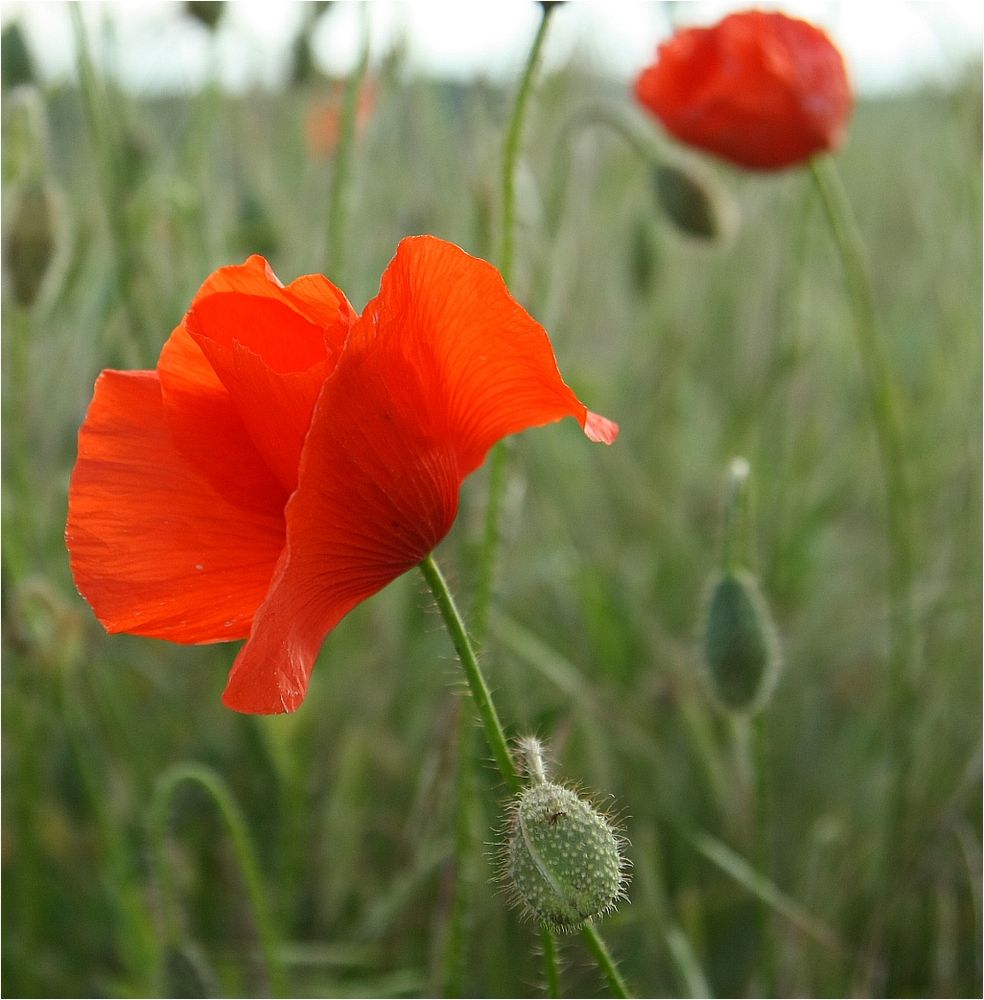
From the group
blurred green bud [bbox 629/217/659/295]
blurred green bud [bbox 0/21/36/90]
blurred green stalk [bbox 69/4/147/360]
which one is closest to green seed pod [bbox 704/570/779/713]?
blurred green stalk [bbox 69/4/147/360]

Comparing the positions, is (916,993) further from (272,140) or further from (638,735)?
(272,140)

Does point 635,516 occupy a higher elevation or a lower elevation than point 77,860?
higher

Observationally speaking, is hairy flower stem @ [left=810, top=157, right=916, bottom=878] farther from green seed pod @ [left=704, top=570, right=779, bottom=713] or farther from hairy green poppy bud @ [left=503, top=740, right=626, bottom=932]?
hairy green poppy bud @ [left=503, top=740, right=626, bottom=932]

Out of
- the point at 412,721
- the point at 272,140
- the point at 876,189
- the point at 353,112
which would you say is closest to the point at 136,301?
the point at 353,112

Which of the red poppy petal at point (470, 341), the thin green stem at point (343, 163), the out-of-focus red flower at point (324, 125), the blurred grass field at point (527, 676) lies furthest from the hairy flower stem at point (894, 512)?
the out-of-focus red flower at point (324, 125)

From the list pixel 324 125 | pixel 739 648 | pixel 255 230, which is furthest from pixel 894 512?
pixel 324 125

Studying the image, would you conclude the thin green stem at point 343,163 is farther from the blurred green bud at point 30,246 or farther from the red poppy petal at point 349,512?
the red poppy petal at point 349,512
